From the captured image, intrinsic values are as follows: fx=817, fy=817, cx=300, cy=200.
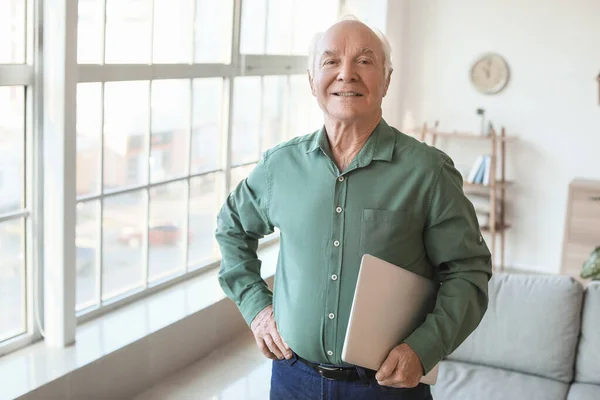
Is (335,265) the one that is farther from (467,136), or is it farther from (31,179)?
(467,136)

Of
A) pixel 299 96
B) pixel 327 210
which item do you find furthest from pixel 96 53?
pixel 299 96

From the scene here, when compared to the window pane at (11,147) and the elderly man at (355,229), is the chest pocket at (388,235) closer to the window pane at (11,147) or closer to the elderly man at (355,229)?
the elderly man at (355,229)

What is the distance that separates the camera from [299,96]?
6262 mm

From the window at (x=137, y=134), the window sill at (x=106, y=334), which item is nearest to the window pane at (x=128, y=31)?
the window at (x=137, y=134)

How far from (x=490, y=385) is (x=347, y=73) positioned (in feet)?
6.48

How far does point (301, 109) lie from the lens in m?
6.34

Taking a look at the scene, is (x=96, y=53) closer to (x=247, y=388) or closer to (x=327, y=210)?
(x=247, y=388)

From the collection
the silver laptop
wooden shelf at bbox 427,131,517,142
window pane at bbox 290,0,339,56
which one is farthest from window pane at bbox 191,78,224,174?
A: the silver laptop

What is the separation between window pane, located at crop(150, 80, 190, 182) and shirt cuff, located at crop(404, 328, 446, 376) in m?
2.75

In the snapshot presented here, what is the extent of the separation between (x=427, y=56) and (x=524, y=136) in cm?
115

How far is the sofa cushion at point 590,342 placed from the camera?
3.53 m

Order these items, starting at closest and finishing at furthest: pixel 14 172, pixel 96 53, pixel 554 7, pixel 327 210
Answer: pixel 327 210, pixel 14 172, pixel 96 53, pixel 554 7

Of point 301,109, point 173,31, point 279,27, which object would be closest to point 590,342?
point 173,31

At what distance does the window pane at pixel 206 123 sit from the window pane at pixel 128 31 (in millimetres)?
589
